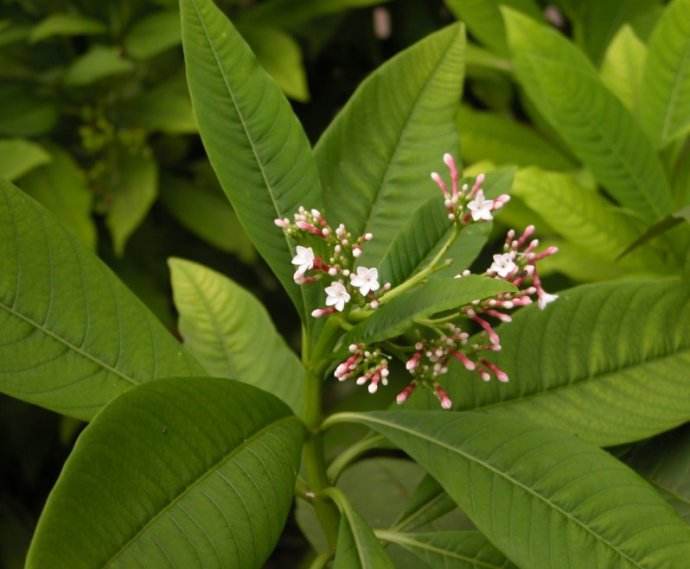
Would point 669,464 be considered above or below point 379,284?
below

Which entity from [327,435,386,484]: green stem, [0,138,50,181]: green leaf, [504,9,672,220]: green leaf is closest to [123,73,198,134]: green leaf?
[0,138,50,181]: green leaf

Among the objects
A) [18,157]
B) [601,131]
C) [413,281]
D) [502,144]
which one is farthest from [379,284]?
[18,157]

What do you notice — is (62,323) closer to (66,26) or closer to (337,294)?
(337,294)

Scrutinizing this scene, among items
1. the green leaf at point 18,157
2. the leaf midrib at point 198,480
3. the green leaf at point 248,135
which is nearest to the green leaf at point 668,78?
the green leaf at point 248,135

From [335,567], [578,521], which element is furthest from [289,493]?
[578,521]

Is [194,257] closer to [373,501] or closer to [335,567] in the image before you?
[373,501]

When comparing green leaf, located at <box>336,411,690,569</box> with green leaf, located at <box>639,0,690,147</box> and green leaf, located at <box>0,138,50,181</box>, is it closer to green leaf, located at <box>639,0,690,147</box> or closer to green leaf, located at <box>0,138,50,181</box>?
green leaf, located at <box>639,0,690,147</box>
